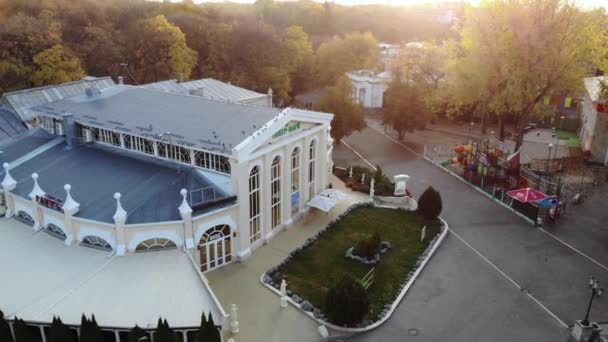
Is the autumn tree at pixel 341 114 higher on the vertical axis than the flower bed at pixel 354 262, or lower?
higher

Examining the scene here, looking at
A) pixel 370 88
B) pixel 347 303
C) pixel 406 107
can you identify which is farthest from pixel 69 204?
pixel 370 88

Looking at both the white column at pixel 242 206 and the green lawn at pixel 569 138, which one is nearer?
the white column at pixel 242 206

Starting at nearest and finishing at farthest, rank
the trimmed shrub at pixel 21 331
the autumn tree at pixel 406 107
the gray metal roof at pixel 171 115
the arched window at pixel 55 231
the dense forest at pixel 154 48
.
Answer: the trimmed shrub at pixel 21 331 < the arched window at pixel 55 231 < the gray metal roof at pixel 171 115 < the autumn tree at pixel 406 107 < the dense forest at pixel 154 48

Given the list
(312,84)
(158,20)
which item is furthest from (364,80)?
(158,20)

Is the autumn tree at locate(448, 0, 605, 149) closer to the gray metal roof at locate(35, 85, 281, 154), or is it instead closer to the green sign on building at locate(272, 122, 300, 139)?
the green sign on building at locate(272, 122, 300, 139)

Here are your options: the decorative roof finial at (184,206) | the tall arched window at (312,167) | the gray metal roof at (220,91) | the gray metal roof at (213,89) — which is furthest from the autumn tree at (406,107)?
the decorative roof finial at (184,206)

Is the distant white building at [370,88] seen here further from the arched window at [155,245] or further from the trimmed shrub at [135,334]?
the trimmed shrub at [135,334]

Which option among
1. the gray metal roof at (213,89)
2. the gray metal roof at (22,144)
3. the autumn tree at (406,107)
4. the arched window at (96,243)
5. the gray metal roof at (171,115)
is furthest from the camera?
the autumn tree at (406,107)
